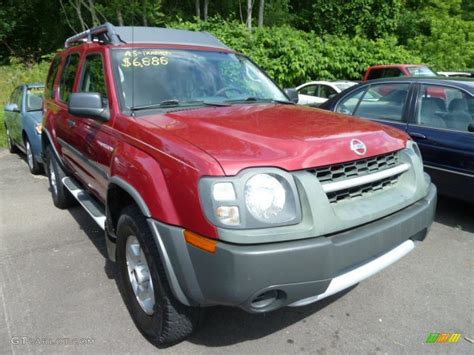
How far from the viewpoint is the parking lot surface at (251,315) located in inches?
109

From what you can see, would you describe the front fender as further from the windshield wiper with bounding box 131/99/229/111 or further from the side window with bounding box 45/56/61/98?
the side window with bounding box 45/56/61/98

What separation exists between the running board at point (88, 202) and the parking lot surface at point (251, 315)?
0.47 metres

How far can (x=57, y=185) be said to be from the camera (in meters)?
5.31

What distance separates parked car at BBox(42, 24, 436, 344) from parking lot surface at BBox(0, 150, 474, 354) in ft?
1.08

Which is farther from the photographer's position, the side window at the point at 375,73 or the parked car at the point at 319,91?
the side window at the point at 375,73

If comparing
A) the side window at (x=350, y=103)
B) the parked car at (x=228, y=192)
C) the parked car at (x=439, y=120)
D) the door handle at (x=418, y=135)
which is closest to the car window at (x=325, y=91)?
the side window at (x=350, y=103)

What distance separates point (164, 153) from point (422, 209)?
5.52 ft

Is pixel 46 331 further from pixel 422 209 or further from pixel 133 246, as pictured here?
pixel 422 209

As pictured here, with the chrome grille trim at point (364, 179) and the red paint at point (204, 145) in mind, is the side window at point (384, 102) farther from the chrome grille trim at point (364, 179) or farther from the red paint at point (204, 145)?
the chrome grille trim at point (364, 179)

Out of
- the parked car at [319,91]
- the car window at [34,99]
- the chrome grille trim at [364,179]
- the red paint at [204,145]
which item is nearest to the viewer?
the red paint at [204,145]

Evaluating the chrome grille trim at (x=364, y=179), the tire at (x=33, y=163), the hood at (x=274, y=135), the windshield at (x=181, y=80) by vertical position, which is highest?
the windshield at (x=181, y=80)

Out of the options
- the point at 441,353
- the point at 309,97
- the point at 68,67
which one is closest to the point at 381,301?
the point at 441,353

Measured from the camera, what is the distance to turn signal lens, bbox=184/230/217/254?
213cm

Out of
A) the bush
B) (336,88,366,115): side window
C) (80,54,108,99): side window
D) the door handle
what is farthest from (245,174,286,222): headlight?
the bush
